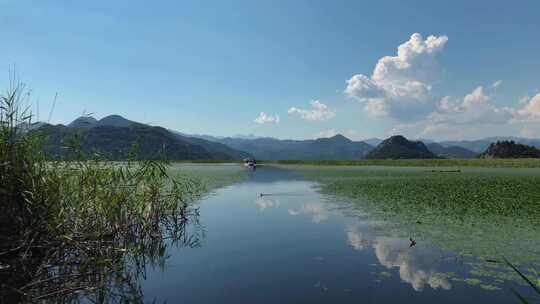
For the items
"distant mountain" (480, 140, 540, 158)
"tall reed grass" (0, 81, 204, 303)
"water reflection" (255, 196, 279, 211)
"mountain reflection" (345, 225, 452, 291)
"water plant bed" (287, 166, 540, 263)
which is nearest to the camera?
"tall reed grass" (0, 81, 204, 303)

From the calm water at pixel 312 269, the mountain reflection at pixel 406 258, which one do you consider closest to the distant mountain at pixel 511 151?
the mountain reflection at pixel 406 258

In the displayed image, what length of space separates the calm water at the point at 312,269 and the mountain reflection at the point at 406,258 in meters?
0.03

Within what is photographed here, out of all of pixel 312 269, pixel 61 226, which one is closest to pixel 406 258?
pixel 312 269

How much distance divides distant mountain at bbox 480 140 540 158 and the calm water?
212m

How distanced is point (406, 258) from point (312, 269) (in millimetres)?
3833

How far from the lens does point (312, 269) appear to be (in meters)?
11.0

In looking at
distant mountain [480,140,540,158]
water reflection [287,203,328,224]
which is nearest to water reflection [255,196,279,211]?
water reflection [287,203,328,224]

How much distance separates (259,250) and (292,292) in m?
4.45

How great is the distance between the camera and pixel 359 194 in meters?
30.3

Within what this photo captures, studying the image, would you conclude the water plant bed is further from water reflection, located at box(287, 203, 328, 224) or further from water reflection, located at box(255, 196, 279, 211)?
water reflection, located at box(255, 196, 279, 211)

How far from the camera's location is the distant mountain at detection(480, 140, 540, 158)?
18075cm

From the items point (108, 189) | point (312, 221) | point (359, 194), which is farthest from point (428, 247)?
point (359, 194)

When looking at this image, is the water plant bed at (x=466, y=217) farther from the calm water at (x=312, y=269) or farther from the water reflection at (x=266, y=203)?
the water reflection at (x=266, y=203)

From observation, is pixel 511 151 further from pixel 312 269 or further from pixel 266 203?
pixel 312 269
